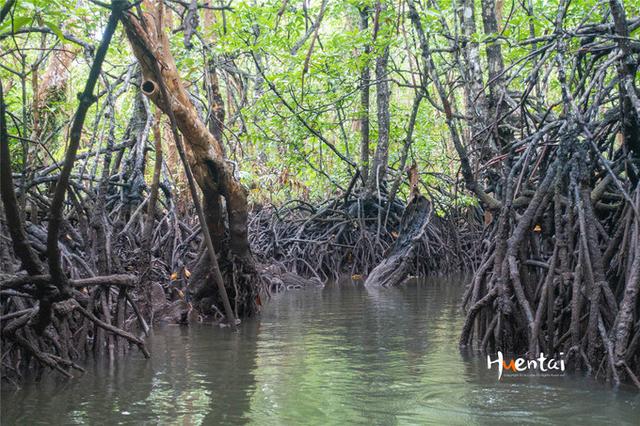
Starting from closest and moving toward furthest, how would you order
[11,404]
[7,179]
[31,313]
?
[7,179] < [11,404] < [31,313]

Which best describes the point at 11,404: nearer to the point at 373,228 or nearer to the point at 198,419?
the point at 198,419

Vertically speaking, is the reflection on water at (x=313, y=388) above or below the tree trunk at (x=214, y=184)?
below

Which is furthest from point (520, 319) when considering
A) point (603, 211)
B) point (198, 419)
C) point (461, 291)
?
point (461, 291)

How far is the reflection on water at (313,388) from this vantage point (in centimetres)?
372

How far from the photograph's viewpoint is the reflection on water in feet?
12.2

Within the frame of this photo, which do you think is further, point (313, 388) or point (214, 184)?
point (214, 184)

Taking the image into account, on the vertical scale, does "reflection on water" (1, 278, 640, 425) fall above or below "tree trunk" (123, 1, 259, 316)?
below

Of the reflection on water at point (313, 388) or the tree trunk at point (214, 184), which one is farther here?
the tree trunk at point (214, 184)

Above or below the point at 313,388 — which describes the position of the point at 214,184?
above

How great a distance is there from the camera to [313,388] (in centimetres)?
439

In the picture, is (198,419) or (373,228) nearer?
(198,419)

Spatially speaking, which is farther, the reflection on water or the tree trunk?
the tree trunk

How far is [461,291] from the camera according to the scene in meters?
10.5

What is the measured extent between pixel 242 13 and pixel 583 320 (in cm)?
648
